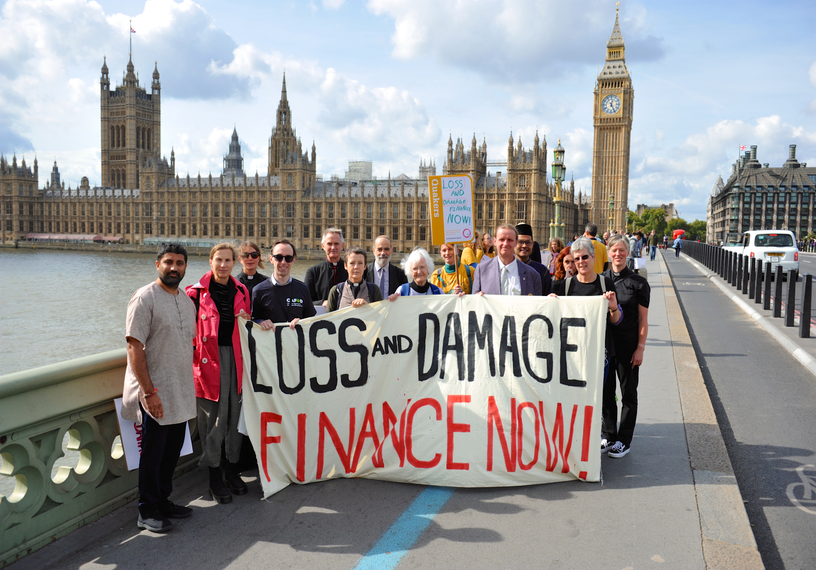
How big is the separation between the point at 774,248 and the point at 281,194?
77538 mm

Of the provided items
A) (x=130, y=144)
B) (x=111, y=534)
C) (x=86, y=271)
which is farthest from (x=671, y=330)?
(x=130, y=144)

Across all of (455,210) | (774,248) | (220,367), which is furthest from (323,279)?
(774,248)

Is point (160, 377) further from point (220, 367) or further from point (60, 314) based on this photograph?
point (60, 314)

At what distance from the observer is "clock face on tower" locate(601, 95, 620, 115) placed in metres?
90.6

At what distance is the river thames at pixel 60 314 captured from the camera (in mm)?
19672

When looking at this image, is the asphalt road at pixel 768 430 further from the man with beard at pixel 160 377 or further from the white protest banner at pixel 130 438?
the white protest banner at pixel 130 438

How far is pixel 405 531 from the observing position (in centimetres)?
362

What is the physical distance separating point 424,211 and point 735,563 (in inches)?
3159

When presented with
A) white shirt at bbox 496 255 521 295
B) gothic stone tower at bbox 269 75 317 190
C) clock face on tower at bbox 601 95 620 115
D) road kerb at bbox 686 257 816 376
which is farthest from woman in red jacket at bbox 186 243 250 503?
clock face on tower at bbox 601 95 620 115

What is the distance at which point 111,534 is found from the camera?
12.0 feet

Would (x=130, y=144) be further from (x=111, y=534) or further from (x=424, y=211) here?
(x=111, y=534)

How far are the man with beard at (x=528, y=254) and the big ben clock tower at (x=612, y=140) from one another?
8814 cm

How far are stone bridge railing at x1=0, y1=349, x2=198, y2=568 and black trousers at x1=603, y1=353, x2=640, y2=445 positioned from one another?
11.7 ft

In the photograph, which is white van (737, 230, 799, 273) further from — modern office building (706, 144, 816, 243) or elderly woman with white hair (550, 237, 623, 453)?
modern office building (706, 144, 816, 243)
